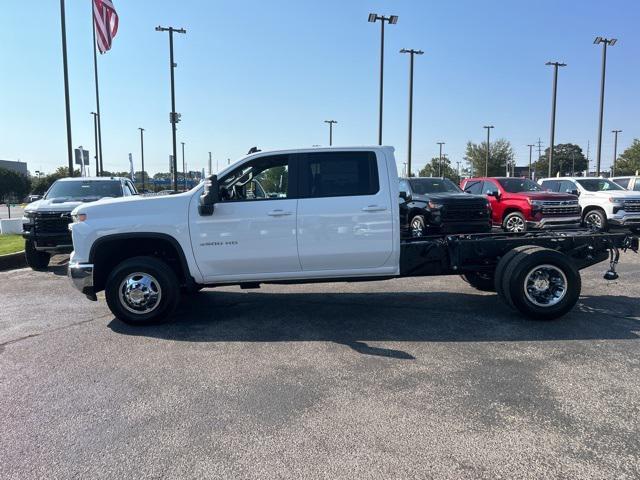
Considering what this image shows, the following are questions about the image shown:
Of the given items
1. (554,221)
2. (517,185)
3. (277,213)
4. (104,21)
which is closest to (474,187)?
(517,185)

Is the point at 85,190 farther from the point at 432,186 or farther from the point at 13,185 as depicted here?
the point at 13,185

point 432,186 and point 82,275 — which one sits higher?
point 432,186

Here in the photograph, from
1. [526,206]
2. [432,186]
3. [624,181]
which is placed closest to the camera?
[432,186]

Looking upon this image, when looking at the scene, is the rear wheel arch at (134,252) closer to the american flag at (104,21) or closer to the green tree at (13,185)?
the american flag at (104,21)

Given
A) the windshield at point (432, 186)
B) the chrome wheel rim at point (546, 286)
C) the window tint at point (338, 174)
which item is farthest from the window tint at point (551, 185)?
the window tint at point (338, 174)

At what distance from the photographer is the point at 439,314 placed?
20.9 ft

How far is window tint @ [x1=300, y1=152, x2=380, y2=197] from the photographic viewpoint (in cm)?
588

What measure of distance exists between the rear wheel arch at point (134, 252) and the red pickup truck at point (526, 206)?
9.43 metres

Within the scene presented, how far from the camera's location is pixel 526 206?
44.4 feet

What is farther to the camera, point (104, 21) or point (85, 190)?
point (104, 21)

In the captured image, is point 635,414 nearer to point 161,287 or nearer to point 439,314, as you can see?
point 439,314

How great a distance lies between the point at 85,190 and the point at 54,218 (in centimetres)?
155

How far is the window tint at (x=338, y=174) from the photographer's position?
19.3 feet

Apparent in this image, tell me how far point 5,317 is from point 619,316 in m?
7.99
